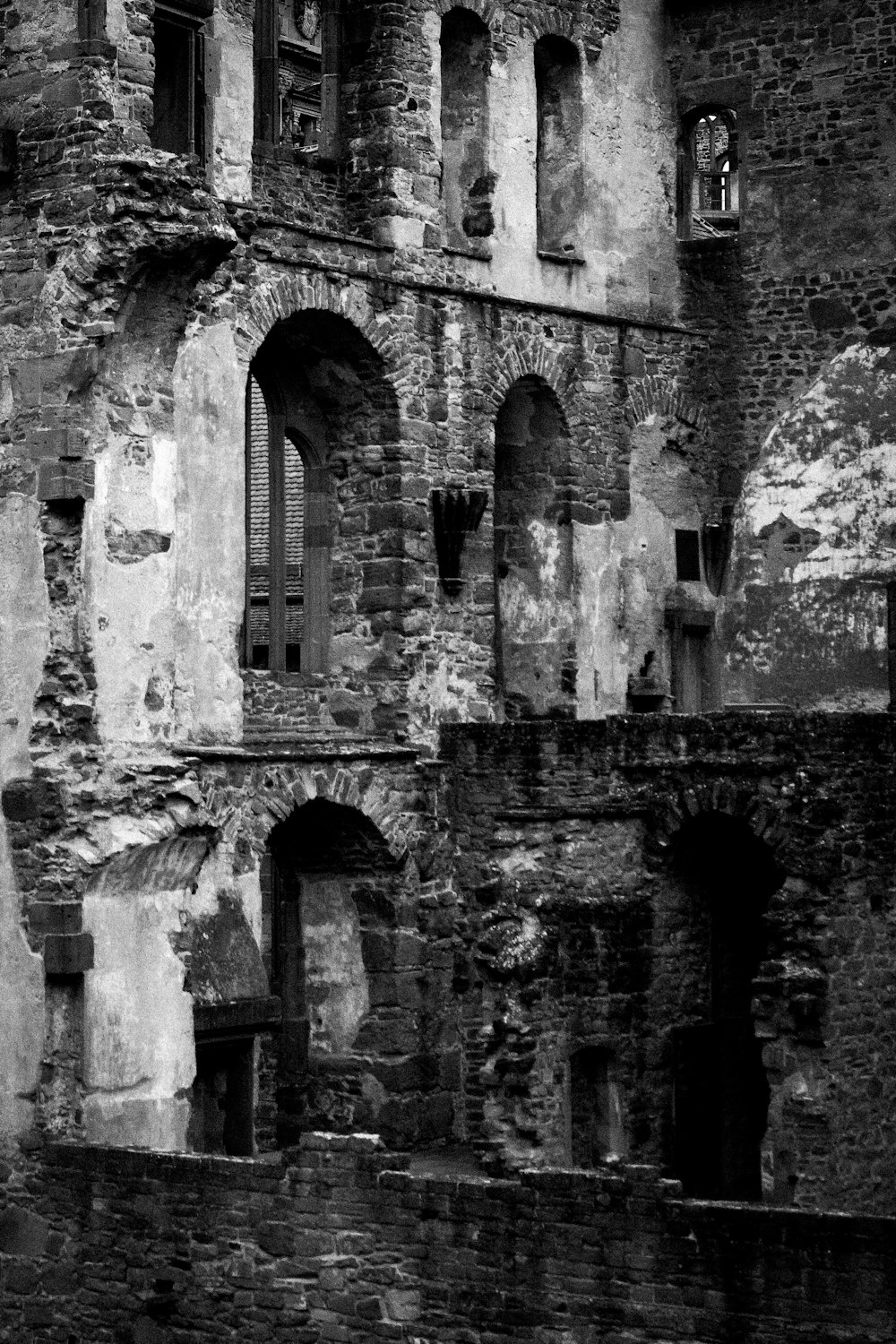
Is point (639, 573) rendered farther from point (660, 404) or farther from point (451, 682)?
point (451, 682)

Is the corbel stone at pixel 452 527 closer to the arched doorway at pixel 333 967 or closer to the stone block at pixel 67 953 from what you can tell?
the arched doorway at pixel 333 967

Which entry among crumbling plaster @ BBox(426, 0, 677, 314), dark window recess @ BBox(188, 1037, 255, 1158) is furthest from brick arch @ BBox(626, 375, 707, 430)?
dark window recess @ BBox(188, 1037, 255, 1158)

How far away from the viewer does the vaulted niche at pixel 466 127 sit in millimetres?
21828

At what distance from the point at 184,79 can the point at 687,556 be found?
675 centimetres

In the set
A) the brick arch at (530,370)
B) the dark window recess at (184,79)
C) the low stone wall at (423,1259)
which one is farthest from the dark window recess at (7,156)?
the low stone wall at (423,1259)

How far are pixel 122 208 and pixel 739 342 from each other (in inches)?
311

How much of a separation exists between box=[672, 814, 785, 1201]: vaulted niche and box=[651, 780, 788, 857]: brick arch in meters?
0.22

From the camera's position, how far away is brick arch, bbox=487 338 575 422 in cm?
2166

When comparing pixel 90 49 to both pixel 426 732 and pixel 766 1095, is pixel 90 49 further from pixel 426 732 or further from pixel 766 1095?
pixel 766 1095

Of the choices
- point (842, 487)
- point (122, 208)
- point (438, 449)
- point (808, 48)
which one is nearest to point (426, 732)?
point (438, 449)

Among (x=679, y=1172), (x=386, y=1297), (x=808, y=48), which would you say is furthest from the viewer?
(x=808, y=48)

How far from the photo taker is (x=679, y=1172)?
19531 millimetres

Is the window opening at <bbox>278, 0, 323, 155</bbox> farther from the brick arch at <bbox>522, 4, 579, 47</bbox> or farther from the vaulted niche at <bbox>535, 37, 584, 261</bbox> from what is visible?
the brick arch at <bbox>522, 4, 579, 47</bbox>

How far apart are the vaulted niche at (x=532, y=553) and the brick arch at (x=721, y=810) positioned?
9.76 feet
